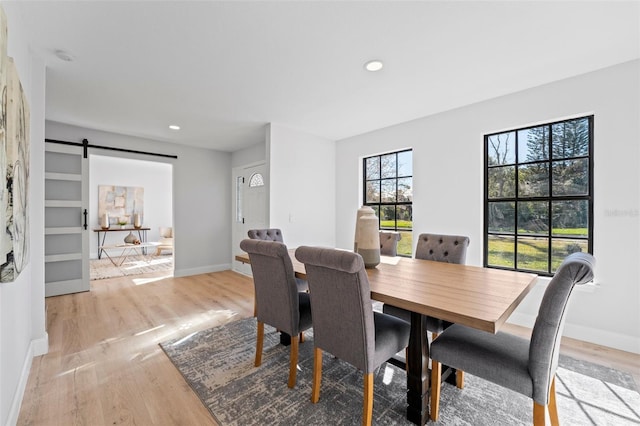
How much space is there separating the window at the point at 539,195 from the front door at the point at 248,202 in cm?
320

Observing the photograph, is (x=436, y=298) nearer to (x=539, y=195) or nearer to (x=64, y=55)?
(x=539, y=195)

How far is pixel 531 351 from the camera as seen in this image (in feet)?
4.09

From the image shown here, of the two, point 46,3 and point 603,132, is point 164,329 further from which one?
point 603,132

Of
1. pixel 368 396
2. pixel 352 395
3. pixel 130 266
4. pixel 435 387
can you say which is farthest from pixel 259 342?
pixel 130 266

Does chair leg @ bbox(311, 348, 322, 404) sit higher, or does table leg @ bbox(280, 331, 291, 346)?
chair leg @ bbox(311, 348, 322, 404)

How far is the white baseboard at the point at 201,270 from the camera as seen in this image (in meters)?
5.05

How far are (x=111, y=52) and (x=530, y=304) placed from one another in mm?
4446

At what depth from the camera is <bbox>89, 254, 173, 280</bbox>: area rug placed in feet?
17.3

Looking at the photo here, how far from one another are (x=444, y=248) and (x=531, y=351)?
130cm

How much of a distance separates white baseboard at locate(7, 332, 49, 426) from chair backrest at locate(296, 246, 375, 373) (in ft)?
5.60

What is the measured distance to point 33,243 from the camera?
2.28 m

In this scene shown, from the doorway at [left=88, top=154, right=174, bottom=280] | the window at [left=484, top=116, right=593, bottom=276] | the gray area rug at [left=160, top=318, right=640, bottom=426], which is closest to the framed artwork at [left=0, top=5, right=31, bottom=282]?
the gray area rug at [left=160, top=318, right=640, bottom=426]

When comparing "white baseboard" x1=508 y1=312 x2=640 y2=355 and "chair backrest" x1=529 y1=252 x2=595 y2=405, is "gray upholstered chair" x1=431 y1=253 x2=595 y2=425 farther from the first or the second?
"white baseboard" x1=508 y1=312 x2=640 y2=355

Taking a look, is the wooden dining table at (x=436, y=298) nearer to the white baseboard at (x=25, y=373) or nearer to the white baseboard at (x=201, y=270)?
the white baseboard at (x=25, y=373)
